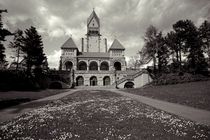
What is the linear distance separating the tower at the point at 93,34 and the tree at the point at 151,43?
96.2 feet

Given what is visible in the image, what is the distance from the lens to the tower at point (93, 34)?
62.6m

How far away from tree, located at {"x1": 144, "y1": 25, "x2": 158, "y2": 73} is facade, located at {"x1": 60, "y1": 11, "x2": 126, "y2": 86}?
12662 mm

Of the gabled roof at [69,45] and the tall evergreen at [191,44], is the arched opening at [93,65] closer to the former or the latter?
the gabled roof at [69,45]

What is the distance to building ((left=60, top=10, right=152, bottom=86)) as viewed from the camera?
44.7m

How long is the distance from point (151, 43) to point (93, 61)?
2445 cm

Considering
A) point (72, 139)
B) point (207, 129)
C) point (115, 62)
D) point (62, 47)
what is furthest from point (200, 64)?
point (62, 47)

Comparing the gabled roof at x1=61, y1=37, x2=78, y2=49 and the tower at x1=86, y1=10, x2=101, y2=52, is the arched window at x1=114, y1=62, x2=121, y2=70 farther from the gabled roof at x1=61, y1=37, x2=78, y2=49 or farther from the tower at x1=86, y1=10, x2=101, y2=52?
the gabled roof at x1=61, y1=37, x2=78, y2=49

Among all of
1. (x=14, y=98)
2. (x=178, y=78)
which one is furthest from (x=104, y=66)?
(x=14, y=98)

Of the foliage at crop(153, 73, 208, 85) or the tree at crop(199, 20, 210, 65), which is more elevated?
the tree at crop(199, 20, 210, 65)

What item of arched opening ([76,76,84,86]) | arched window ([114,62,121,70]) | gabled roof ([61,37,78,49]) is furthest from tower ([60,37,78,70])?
arched window ([114,62,121,70])

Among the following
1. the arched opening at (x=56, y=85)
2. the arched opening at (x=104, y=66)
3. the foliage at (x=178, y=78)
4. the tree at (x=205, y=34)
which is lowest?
the arched opening at (x=56, y=85)

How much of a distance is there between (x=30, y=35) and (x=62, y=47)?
13.9m

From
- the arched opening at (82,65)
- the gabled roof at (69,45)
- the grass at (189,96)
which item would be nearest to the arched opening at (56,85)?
the arched opening at (82,65)

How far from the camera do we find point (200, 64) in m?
31.2
